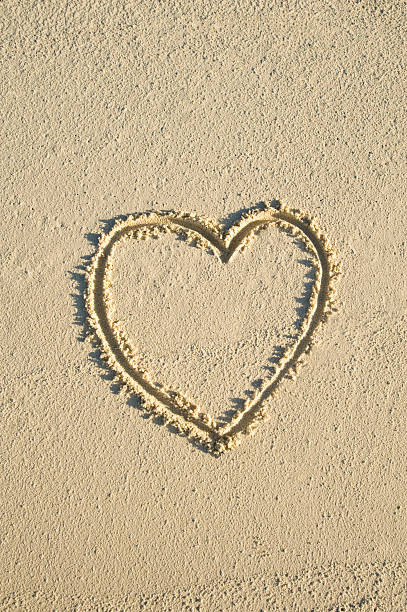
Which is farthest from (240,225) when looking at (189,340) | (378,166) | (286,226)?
(378,166)

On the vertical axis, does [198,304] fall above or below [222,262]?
below

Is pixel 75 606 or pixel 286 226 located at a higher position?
pixel 286 226

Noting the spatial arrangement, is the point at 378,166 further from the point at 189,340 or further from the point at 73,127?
the point at 73,127
